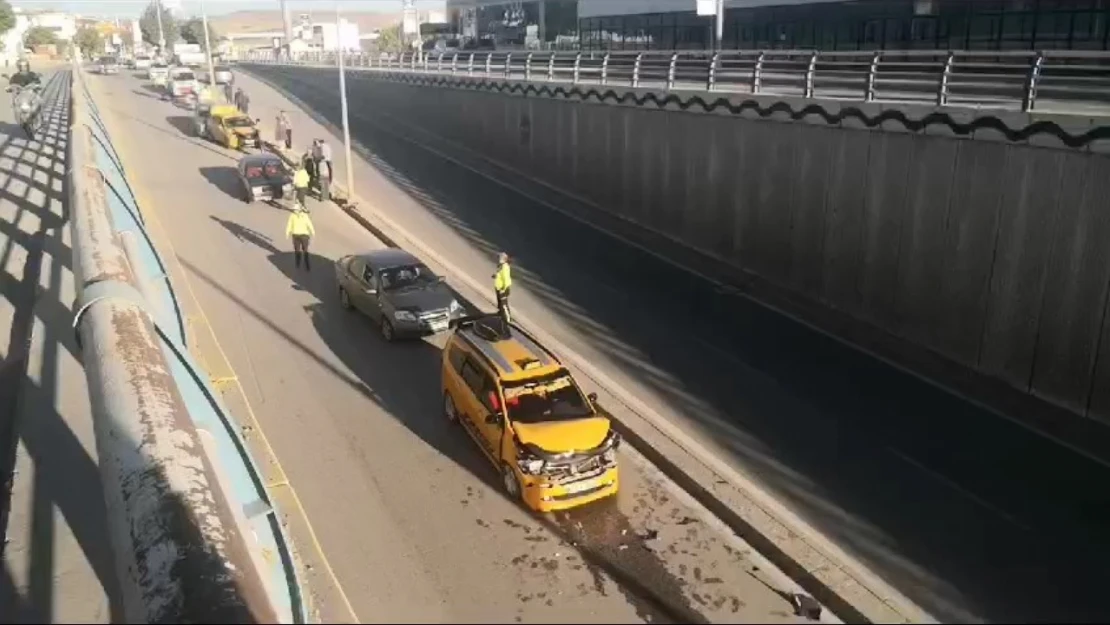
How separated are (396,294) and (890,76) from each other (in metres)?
13.1

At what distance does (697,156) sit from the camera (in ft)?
78.8

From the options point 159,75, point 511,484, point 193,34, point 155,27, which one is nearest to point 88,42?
point 155,27

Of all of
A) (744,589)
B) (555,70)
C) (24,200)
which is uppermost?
(555,70)

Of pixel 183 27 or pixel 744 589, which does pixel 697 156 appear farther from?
pixel 183 27

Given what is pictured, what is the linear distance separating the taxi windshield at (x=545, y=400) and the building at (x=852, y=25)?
19.3 meters

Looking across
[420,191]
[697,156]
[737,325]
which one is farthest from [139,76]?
[737,325]

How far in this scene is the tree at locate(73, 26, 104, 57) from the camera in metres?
157

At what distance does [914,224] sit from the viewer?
16859 mm

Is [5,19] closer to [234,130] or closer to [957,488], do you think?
[234,130]

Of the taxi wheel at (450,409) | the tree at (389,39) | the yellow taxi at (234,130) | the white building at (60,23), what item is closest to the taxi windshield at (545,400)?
the taxi wheel at (450,409)

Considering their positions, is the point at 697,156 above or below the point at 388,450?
above

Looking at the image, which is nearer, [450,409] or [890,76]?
[450,409]

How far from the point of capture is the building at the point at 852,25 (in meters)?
25.1

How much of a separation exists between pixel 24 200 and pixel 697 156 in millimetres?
21760
